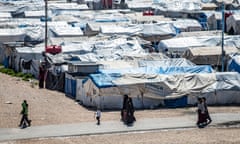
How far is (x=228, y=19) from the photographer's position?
155 ft

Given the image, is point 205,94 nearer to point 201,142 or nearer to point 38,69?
point 201,142

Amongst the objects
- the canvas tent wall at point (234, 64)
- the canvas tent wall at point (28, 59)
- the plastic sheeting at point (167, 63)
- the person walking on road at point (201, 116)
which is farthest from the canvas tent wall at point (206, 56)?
the person walking on road at point (201, 116)

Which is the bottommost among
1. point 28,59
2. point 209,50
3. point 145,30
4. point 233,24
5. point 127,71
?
point 28,59

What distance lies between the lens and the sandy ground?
2125 centimetres

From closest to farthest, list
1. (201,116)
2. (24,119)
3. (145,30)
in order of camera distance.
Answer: (24,119)
(201,116)
(145,30)

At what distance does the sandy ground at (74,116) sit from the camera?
21.2 metres

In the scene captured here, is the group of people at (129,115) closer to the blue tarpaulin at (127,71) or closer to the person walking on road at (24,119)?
the person walking on road at (24,119)

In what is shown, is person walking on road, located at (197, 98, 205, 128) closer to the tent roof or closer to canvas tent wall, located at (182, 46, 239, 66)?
canvas tent wall, located at (182, 46, 239, 66)

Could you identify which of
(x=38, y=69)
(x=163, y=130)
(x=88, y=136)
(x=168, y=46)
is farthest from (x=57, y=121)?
(x=168, y=46)

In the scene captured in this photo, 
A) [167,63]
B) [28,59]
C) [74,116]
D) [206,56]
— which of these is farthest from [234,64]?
[28,59]

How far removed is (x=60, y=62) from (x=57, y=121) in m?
9.32

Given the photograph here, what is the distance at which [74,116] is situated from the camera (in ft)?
81.5

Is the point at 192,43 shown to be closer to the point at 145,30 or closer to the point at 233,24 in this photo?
the point at 145,30

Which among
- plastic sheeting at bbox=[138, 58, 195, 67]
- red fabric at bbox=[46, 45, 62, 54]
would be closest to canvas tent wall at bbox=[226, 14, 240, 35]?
plastic sheeting at bbox=[138, 58, 195, 67]
